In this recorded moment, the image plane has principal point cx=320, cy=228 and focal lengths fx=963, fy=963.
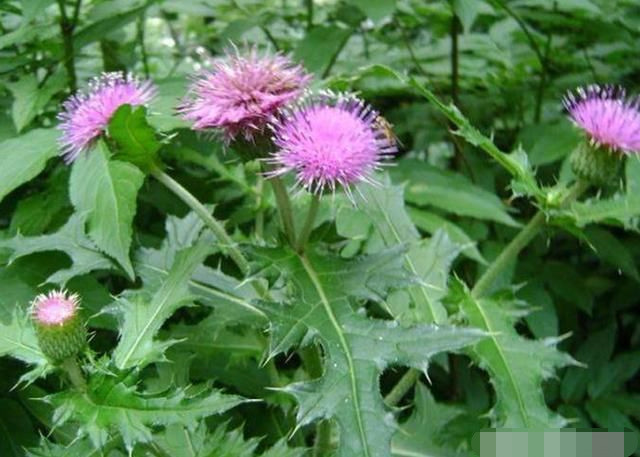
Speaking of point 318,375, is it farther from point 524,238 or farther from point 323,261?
point 524,238

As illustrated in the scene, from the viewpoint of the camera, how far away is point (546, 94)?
10.1 feet

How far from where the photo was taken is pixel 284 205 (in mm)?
1529

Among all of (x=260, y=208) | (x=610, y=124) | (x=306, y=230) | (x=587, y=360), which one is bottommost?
(x=587, y=360)

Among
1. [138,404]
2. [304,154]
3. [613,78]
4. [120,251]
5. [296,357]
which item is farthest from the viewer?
[613,78]

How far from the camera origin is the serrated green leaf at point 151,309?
4.73 ft

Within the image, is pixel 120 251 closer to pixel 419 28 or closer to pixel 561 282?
pixel 561 282

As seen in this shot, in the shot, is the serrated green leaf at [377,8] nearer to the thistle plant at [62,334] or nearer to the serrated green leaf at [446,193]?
the serrated green leaf at [446,193]

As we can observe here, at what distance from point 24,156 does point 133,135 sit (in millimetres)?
335

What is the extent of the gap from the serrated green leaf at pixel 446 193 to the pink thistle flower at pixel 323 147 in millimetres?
810

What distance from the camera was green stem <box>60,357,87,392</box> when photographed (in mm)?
1373

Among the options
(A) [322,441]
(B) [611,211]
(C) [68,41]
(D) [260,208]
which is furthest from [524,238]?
(C) [68,41]

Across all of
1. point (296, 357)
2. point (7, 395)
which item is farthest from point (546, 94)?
point (7, 395)

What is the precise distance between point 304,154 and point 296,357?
37.7 inches

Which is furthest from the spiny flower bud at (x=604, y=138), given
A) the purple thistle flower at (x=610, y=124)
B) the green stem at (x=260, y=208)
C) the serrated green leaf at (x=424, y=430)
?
the green stem at (x=260, y=208)
